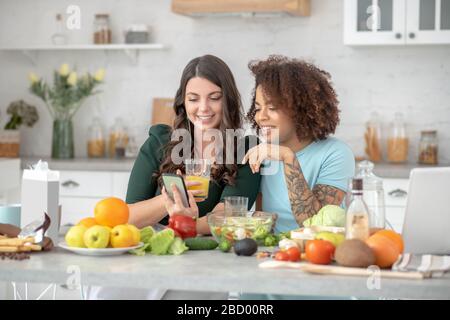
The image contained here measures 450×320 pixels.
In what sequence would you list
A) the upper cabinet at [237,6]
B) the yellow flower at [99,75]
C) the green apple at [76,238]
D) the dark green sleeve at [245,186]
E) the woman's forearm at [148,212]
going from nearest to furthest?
the green apple at [76,238]
the woman's forearm at [148,212]
the dark green sleeve at [245,186]
the upper cabinet at [237,6]
the yellow flower at [99,75]

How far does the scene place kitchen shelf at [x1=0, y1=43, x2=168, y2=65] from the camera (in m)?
5.44

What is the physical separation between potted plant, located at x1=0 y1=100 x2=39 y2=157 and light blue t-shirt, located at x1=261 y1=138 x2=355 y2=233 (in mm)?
3035

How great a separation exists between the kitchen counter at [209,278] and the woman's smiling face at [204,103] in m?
0.95

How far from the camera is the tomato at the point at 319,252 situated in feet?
6.74

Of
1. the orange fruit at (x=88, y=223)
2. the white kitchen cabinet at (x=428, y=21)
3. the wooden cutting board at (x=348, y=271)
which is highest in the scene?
the white kitchen cabinet at (x=428, y=21)

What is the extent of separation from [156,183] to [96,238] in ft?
3.01

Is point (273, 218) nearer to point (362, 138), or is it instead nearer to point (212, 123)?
point (212, 123)

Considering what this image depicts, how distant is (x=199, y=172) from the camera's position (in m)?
2.64

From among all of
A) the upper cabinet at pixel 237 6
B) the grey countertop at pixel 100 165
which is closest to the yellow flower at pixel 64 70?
the grey countertop at pixel 100 165

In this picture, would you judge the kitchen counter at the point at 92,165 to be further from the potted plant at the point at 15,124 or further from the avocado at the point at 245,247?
the avocado at the point at 245,247

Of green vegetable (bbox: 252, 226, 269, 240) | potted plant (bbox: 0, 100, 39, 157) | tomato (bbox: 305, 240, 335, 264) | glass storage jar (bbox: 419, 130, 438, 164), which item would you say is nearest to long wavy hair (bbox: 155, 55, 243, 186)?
green vegetable (bbox: 252, 226, 269, 240)

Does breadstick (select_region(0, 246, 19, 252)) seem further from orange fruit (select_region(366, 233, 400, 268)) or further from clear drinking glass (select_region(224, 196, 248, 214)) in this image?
orange fruit (select_region(366, 233, 400, 268))

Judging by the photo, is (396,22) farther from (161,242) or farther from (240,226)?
(161,242)
